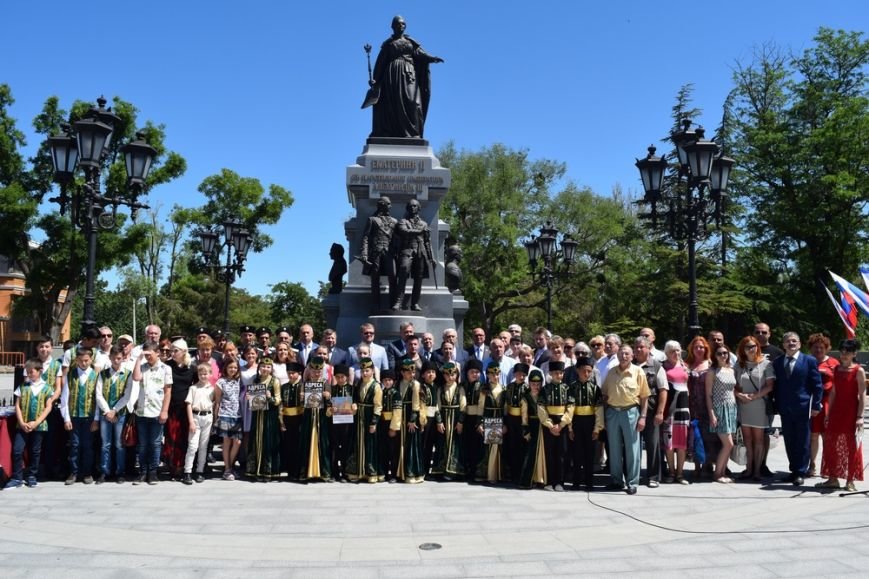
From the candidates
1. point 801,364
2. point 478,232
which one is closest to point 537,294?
point 478,232

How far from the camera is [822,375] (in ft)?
29.7

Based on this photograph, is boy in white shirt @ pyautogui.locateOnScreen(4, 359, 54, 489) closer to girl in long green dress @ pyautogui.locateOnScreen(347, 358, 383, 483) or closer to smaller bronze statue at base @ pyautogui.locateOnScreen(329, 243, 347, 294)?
girl in long green dress @ pyautogui.locateOnScreen(347, 358, 383, 483)

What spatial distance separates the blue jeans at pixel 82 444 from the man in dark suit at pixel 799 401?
860 cm

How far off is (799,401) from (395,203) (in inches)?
345

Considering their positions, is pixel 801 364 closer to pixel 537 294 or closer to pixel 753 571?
pixel 753 571

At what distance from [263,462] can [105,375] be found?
2.24m

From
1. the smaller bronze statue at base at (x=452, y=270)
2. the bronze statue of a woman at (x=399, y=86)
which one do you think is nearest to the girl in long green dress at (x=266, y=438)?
the smaller bronze statue at base at (x=452, y=270)

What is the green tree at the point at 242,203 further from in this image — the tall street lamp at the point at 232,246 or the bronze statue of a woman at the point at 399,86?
the bronze statue of a woman at the point at 399,86

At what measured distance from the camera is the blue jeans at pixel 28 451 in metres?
8.30

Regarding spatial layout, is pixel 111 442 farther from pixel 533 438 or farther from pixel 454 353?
pixel 533 438

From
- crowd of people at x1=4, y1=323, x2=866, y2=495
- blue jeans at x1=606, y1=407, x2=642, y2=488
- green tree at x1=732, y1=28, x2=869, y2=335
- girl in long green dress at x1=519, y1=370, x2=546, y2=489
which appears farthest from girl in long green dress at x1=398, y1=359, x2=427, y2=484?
green tree at x1=732, y1=28, x2=869, y2=335

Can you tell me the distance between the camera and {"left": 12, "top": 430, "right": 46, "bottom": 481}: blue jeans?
8.30 meters

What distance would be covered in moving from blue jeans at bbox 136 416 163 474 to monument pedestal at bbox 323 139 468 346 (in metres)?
5.66

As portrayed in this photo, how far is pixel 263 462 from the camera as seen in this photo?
8875mm
